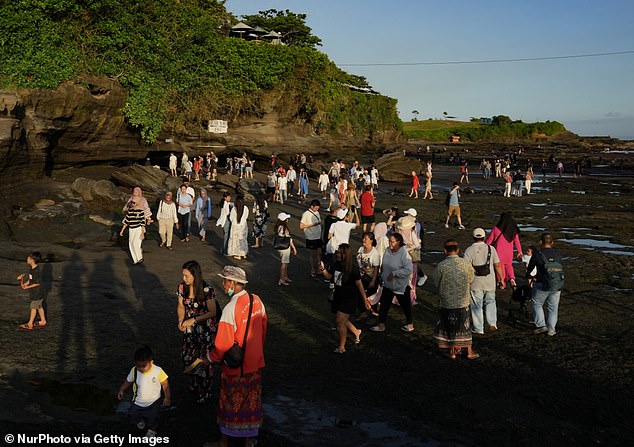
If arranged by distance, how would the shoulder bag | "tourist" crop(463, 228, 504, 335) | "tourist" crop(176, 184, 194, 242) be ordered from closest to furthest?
the shoulder bag, "tourist" crop(463, 228, 504, 335), "tourist" crop(176, 184, 194, 242)

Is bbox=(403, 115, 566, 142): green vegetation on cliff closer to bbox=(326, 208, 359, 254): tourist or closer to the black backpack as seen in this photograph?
bbox=(326, 208, 359, 254): tourist

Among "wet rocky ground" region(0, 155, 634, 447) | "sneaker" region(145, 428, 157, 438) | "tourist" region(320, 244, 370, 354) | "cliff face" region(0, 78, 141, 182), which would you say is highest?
"cliff face" region(0, 78, 141, 182)

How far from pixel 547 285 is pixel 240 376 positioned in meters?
5.74

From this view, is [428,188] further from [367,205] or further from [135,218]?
[135,218]

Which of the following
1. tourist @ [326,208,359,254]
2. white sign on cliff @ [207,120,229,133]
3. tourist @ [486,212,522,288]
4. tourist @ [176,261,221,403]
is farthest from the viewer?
white sign on cliff @ [207,120,229,133]

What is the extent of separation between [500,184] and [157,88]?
2519cm

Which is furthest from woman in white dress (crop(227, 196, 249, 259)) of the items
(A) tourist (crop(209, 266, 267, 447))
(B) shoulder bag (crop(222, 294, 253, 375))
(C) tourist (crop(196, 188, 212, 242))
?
(B) shoulder bag (crop(222, 294, 253, 375))

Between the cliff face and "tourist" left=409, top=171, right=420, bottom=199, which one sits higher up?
the cliff face

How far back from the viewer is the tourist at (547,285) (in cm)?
926

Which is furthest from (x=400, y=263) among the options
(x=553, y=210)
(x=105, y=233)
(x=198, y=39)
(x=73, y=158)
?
(x=198, y=39)

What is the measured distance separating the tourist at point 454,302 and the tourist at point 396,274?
949 millimetres

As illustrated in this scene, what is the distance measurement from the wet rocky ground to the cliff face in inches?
335

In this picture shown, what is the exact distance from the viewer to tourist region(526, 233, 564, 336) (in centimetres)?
926

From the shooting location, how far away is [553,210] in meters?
27.5
